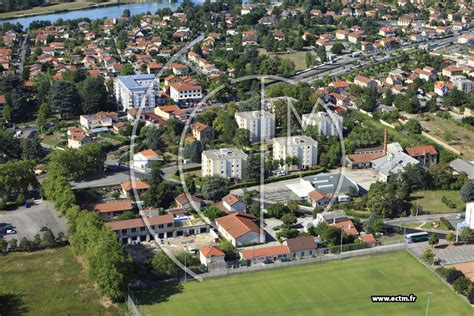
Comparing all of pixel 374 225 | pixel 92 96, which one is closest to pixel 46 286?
pixel 374 225

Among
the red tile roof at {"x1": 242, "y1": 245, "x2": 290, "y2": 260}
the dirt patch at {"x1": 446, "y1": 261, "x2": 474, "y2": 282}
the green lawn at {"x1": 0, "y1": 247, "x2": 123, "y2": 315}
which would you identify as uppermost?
the red tile roof at {"x1": 242, "y1": 245, "x2": 290, "y2": 260}

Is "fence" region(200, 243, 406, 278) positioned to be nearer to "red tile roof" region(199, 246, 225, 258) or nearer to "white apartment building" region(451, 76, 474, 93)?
"red tile roof" region(199, 246, 225, 258)

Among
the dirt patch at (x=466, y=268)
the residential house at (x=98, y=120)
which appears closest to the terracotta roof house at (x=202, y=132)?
the residential house at (x=98, y=120)

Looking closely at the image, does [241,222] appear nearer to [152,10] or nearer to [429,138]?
[429,138]

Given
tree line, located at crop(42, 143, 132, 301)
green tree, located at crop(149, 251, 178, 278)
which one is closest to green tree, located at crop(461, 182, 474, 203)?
green tree, located at crop(149, 251, 178, 278)

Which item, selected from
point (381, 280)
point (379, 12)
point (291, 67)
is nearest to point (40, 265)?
point (381, 280)

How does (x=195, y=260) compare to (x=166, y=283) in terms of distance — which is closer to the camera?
(x=166, y=283)
